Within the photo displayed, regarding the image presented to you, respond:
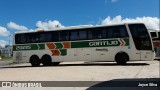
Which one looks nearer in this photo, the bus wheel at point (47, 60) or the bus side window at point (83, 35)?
the bus side window at point (83, 35)

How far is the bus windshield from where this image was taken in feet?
73.7

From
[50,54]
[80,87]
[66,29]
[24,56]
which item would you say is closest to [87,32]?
[66,29]

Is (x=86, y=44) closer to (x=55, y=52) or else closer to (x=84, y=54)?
(x=84, y=54)

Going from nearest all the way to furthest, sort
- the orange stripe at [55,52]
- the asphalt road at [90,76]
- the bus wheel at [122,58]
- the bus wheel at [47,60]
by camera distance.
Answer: the asphalt road at [90,76], the bus wheel at [122,58], the orange stripe at [55,52], the bus wheel at [47,60]

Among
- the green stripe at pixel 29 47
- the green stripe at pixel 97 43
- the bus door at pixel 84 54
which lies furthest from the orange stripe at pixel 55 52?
the bus door at pixel 84 54

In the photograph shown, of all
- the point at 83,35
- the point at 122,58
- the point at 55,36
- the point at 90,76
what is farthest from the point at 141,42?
the point at 90,76

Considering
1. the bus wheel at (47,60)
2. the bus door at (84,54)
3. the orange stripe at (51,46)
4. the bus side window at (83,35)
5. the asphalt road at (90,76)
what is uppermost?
the bus side window at (83,35)

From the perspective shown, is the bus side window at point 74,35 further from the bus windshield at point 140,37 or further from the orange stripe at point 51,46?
the bus windshield at point 140,37

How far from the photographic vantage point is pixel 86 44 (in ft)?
80.8

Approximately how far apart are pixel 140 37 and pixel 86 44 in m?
4.12

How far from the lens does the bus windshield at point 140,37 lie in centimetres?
2245

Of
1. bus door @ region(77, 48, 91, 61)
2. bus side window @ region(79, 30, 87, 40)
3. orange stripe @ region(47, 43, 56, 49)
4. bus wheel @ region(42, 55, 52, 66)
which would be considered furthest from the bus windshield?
bus wheel @ region(42, 55, 52, 66)

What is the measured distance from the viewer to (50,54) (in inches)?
1035

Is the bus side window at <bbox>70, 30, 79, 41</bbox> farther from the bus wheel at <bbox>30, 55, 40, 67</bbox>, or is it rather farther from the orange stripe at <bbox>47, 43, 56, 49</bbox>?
A: the bus wheel at <bbox>30, 55, 40, 67</bbox>
